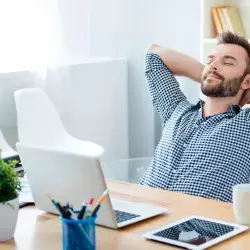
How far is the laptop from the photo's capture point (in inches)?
66.5

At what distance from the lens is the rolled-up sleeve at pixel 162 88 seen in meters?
A: 2.90

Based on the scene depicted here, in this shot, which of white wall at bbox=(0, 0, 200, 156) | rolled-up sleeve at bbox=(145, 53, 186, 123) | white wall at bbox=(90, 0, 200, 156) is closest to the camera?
rolled-up sleeve at bbox=(145, 53, 186, 123)

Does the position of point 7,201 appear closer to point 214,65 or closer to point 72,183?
point 72,183

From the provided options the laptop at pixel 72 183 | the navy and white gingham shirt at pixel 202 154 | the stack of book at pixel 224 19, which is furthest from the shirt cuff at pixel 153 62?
the laptop at pixel 72 183

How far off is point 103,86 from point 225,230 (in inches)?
113

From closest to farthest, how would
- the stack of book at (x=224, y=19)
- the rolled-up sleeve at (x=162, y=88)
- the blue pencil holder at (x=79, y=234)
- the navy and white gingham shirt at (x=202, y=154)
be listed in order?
the blue pencil holder at (x=79, y=234), the navy and white gingham shirt at (x=202, y=154), the rolled-up sleeve at (x=162, y=88), the stack of book at (x=224, y=19)

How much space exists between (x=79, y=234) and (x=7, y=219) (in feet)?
0.93

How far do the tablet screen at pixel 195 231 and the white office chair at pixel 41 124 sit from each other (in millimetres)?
1994

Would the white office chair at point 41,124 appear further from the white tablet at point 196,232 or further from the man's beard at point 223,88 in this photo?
the white tablet at point 196,232

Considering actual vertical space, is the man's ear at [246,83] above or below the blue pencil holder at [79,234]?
above

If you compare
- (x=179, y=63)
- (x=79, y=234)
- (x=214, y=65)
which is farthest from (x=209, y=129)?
(x=79, y=234)

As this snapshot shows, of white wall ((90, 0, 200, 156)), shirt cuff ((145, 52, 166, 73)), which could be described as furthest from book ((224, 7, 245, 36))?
shirt cuff ((145, 52, 166, 73))

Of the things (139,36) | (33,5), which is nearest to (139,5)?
(139,36)

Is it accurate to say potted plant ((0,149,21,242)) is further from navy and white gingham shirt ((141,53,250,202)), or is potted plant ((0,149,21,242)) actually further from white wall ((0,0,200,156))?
white wall ((0,0,200,156))
